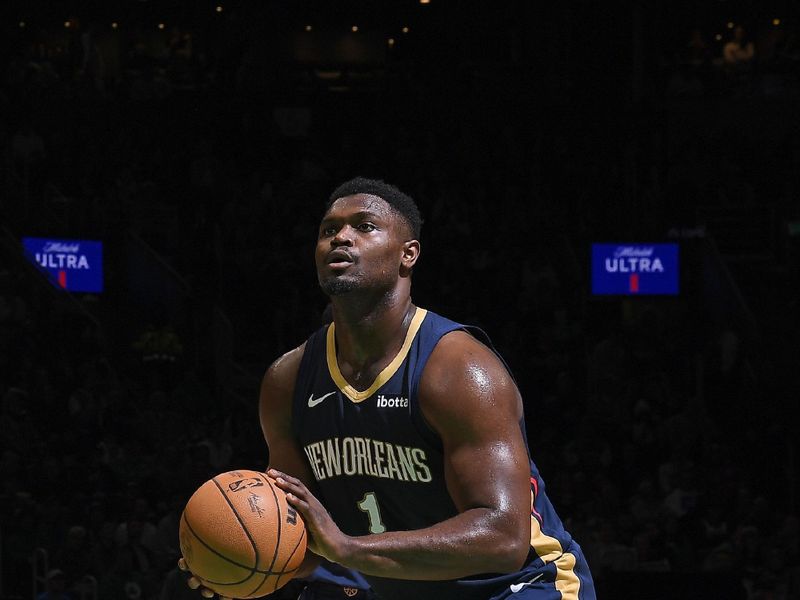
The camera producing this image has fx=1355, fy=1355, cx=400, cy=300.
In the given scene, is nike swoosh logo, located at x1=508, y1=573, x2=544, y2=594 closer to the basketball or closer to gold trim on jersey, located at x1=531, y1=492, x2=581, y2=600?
gold trim on jersey, located at x1=531, y1=492, x2=581, y2=600

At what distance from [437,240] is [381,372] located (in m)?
12.8

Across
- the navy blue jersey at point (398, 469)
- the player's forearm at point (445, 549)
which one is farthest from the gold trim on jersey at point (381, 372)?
the player's forearm at point (445, 549)

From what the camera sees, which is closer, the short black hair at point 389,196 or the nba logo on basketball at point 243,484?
the nba logo on basketball at point 243,484

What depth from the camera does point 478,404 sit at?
164 inches

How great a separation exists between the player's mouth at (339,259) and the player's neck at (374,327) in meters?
0.15

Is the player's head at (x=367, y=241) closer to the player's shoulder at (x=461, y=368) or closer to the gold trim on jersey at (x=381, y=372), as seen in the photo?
the gold trim on jersey at (x=381, y=372)

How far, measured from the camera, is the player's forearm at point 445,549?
4.01 metres

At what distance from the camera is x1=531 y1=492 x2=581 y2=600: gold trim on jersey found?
14.5 ft

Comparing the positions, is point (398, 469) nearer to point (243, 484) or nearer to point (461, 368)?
point (461, 368)

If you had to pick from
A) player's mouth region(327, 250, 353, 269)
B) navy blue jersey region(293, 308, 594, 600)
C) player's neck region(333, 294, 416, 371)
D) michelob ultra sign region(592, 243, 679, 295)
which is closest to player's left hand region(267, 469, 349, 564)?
navy blue jersey region(293, 308, 594, 600)

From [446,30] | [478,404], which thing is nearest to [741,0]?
[446,30]

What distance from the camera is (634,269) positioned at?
17281 mm

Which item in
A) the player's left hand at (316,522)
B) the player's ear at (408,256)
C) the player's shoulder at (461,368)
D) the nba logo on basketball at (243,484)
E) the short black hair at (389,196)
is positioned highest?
the short black hair at (389,196)

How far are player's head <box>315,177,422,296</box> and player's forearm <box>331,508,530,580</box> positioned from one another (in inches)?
33.0
